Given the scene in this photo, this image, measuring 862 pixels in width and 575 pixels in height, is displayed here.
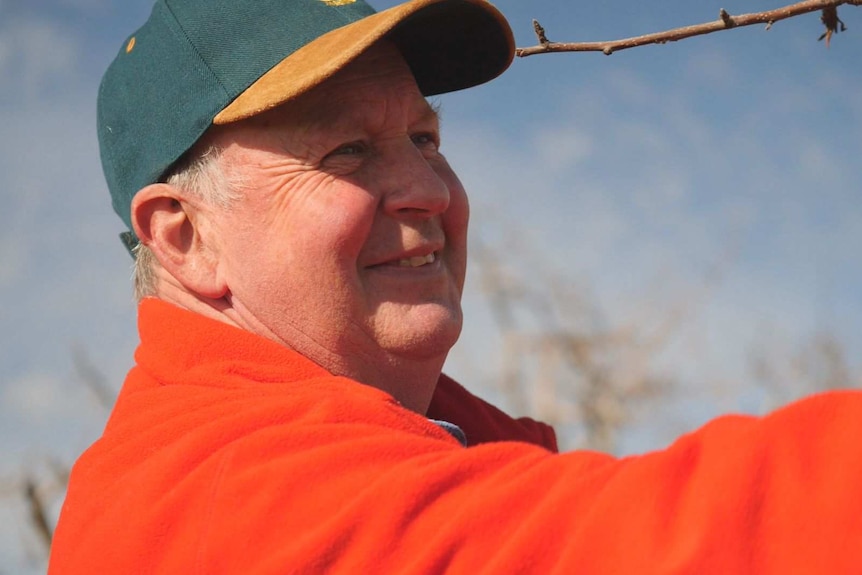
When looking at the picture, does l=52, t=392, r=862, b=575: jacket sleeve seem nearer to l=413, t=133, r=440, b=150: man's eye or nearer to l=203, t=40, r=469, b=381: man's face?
l=203, t=40, r=469, b=381: man's face

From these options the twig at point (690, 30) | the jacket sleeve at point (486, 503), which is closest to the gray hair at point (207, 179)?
the jacket sleeve at point (486, 503)

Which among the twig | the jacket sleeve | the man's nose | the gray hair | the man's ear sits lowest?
the jacket sleeve

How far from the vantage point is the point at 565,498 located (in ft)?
4.73

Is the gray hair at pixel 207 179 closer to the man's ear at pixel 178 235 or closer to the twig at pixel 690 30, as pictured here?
the man's ear at pixel 178 235

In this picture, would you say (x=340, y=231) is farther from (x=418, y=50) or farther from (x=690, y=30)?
(x=690, y=30)

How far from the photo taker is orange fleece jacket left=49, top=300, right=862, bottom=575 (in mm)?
1312

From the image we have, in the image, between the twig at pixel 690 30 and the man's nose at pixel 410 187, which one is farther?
the man's nose at pixel 410 187

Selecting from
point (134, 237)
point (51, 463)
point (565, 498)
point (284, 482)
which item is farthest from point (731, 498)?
point (51, 463)

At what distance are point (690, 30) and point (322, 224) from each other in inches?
33.8

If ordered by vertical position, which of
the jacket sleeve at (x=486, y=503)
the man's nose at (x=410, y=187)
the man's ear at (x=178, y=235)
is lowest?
the jacket sleeve at (x=486, y=503)

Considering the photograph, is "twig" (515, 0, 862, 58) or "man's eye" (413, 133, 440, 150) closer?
"twig" (515, 0, 862, 58)

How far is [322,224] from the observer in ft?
7.25

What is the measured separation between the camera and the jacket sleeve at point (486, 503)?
130cm

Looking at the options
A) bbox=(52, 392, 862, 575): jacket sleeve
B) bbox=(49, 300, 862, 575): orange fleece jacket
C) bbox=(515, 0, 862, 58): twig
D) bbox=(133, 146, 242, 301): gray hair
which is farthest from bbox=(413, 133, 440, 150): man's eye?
bbox=(52, 392, 862, 575): jacket sleeve
